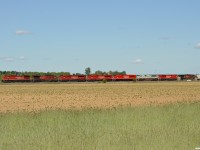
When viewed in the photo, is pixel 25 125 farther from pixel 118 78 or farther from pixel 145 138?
pixel 118 78

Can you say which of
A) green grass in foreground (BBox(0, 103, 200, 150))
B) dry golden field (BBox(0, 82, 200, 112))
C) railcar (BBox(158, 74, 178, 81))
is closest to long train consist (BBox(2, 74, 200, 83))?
railcar (BBox(158, 74, 178, 81))

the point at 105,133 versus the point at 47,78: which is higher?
the point at 47,78

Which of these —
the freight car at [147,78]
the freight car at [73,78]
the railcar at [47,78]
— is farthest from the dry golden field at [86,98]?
the freight car at [147,78]

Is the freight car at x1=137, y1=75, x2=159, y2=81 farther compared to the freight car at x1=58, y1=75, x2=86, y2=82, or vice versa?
the freight car at x1=137, y1=75, x2=159, y2=81

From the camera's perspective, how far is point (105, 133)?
13.5m

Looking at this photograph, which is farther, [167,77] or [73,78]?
[167,77]

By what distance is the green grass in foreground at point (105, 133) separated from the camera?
1142 centimetres

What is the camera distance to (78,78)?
373 feet

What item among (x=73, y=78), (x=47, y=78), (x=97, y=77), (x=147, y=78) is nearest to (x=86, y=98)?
(x=47, y=78)

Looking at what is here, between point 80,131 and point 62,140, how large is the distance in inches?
68.5

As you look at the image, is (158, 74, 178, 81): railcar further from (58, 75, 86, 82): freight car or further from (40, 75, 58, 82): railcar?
(40, 75, 58, 82): railcar

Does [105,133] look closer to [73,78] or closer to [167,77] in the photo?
[73,78]

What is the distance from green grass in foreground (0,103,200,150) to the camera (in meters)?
11.4

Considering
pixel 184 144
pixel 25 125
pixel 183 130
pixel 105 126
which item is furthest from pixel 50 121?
pixel 184 144
